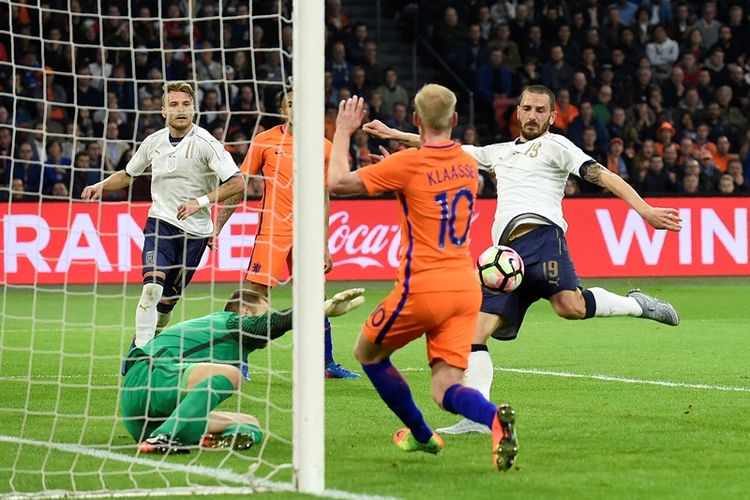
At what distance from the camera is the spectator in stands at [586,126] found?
866 inches

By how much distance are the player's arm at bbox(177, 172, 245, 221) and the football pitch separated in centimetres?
73

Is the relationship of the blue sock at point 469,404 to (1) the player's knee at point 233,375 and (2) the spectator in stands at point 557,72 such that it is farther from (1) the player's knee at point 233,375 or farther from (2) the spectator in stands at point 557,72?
(2) the spectator in stands at point 557,72

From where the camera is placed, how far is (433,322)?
6.34 metres

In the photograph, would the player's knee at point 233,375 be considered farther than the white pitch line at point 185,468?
Yes

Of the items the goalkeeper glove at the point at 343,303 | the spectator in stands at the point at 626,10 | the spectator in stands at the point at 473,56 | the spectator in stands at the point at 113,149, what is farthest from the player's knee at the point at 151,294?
the spectator in stands at the point at 626,10

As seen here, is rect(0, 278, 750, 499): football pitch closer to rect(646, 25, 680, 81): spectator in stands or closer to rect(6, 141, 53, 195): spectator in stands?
rect(6, 141, 53, 195): spectator in stands

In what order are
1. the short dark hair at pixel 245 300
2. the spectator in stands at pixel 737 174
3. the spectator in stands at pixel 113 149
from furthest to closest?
1. the spectator in stands at pixel 737 174
2. the spectator in stands at pixel 113 149
3. the short dark hair at pixel 245 300

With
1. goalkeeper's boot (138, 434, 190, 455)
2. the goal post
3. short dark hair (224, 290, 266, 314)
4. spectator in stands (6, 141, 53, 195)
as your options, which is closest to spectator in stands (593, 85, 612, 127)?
spectator in stands (6, 141, 53, 195)

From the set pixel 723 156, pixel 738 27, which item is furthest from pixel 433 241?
pixel 738 27

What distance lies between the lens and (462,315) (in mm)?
6391

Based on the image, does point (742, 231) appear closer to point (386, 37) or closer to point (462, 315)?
point (386, 37)

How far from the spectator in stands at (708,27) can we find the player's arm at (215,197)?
55.7ft

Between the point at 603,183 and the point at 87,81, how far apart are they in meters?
12.5

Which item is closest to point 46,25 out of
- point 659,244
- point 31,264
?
point 31,264
